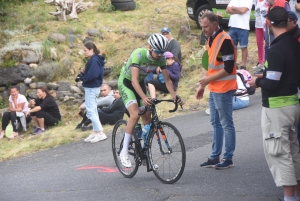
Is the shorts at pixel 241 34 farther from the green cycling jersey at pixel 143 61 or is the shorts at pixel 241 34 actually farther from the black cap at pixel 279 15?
the black cap at pixel 279 15

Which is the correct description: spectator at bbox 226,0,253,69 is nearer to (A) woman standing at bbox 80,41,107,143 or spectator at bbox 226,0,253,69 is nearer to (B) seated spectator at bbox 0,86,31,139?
(A) woman standing at bbox 80,41,107,143

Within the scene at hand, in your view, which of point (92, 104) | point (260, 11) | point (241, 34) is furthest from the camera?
point (241, 34)

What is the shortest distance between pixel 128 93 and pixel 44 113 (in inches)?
261

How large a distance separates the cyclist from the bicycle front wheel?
35cm

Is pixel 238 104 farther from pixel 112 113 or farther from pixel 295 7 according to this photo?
pixel 295 7

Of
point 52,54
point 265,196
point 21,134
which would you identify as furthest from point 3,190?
point 52,54

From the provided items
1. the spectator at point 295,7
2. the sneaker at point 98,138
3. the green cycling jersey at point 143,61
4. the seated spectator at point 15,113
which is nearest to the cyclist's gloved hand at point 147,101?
the green cycling jersey at point 143,61

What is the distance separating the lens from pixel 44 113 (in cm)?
1403

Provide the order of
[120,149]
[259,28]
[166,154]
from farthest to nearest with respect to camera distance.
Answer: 1. [259,28]
2. [120,149]
3. [166,154]

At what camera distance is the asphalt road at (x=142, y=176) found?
7.02 metres

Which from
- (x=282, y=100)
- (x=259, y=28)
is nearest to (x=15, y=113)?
(x=259, y=28)

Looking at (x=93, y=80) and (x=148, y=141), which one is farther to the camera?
(x=93, y=80)

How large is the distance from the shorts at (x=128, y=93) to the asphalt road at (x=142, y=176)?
1.06 metres

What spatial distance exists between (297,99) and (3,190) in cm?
467
